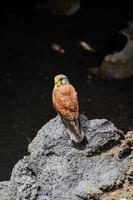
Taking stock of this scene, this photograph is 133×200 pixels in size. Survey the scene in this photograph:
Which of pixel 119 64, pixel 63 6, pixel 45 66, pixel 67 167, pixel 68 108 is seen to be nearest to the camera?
pixel 67 167

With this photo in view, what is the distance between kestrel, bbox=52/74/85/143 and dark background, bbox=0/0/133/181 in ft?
6.23

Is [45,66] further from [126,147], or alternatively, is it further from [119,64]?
[126,147]

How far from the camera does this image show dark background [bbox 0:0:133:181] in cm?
557

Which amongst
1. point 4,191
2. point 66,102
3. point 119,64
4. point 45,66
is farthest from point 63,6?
point 4,191

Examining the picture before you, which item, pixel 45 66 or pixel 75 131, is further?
pixel 45 66

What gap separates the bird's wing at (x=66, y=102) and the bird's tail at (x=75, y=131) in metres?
0.03

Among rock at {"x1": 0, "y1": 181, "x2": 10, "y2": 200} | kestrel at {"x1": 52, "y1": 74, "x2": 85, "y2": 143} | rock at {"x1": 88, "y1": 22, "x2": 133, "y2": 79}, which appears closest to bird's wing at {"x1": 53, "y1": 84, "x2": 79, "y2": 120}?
kestrel at {"x1": 52, "y1": 74, "x2": 85, "y2": 143}

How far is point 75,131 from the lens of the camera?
9.73 ft

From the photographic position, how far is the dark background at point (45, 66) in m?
5.57

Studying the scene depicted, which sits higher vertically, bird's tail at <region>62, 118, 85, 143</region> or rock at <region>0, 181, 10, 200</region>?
bird's tail at <region>62, 118, 85, 143</region>

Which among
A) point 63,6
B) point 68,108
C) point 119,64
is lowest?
point 68,108

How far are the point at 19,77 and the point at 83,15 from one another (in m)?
1.49

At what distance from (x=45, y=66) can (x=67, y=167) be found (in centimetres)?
359

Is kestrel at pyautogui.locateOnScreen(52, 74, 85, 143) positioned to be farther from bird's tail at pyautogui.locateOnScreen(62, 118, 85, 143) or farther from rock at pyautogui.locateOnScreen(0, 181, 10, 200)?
rock at pyautogui.locateOnScreen(0, 181, 10, 200)
